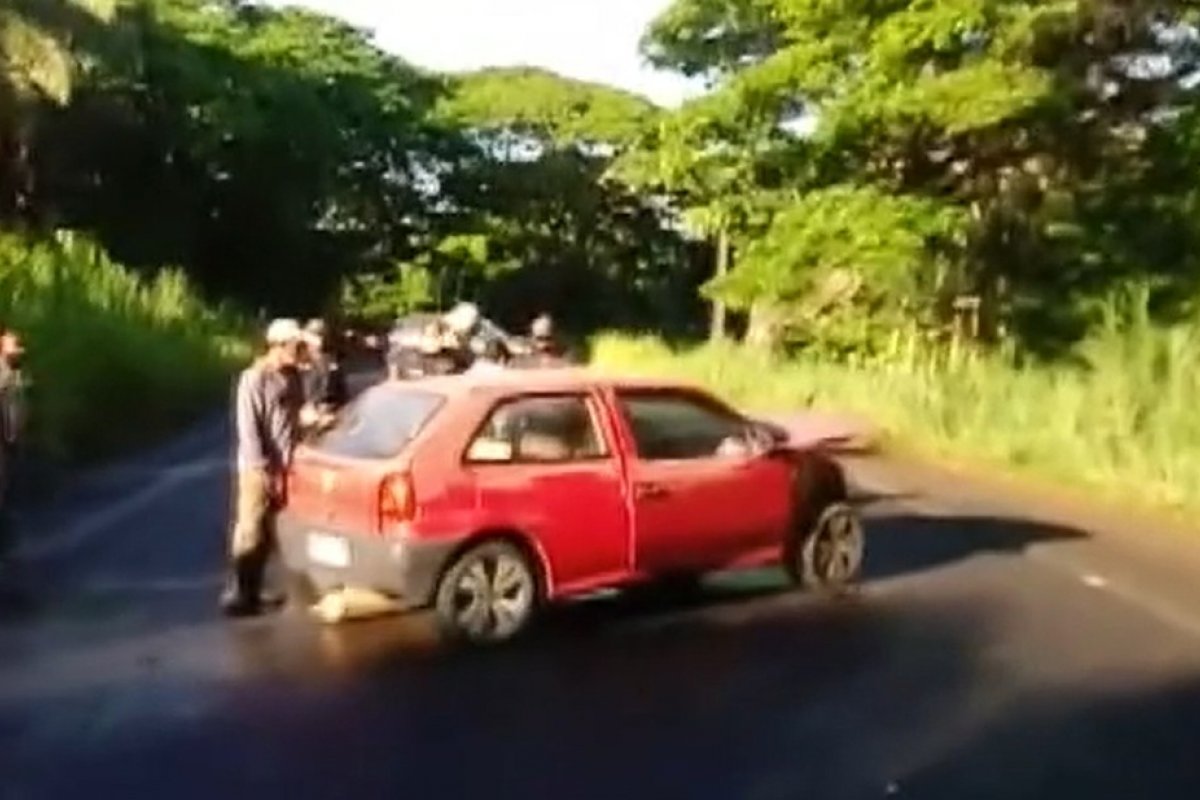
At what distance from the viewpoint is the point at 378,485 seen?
14.2 m

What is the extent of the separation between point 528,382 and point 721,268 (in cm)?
3989

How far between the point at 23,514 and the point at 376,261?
78973mm

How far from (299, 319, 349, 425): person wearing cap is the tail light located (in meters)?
3.75

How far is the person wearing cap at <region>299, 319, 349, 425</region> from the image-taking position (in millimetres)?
19453

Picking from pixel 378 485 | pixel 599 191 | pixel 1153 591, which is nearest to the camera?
pixel 378 485

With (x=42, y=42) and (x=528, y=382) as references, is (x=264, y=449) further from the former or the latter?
(x=42, y=42)

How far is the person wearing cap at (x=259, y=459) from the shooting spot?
50.3 feet

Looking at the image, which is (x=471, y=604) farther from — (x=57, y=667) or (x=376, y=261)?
(x=376, y=261)

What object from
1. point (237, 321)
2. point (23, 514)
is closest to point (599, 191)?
point (237, 321)

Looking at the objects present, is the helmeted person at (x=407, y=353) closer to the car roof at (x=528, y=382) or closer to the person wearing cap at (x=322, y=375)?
the person wearing cap at (x=322, y=375)

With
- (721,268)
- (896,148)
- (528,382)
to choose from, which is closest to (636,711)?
(528,382)

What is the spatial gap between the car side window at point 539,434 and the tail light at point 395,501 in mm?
448

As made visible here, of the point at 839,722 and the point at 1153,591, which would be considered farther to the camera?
the point at 1153,591

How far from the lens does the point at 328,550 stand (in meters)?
14.6
